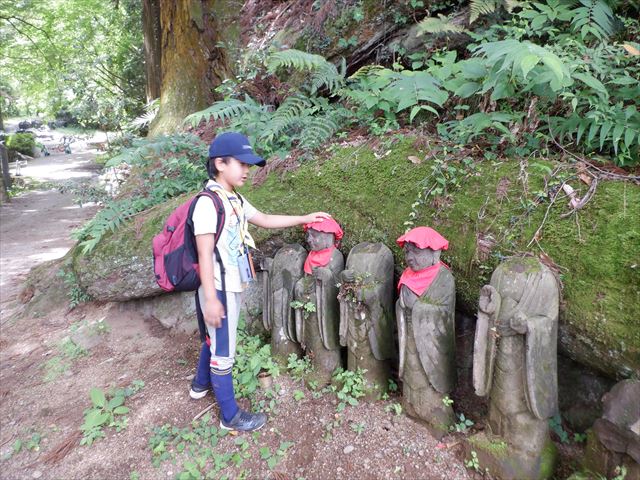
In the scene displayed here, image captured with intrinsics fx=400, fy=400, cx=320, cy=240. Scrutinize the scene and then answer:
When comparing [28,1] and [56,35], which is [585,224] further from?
[56,35]

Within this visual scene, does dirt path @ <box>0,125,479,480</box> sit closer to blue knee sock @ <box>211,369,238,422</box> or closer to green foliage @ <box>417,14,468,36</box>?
blue knee sock @ <box>211,369,238,422</box>

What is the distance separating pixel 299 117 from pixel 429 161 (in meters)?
1.95

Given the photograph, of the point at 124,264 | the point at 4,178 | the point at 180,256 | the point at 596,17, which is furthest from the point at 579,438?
the point at 4,178

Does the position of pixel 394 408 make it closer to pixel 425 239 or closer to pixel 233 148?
pixel 425 239

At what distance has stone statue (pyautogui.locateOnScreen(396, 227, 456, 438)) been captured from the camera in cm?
284

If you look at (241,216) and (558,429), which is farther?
(241,216)

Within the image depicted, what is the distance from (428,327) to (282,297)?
1395mm

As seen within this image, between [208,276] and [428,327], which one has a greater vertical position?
[208,276]

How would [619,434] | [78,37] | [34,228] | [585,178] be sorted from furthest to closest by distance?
1. [78,37]
2. [34,228]
3. [585,178]
4. [619,434]

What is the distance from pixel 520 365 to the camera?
8.34 ft

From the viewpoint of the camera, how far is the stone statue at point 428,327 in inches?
112

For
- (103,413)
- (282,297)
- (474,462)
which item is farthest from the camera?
(282,297)

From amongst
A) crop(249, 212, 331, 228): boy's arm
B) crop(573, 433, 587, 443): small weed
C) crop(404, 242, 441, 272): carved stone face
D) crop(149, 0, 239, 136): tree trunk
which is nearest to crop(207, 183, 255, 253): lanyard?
crop(249, 212, 331, 228): boy's arm

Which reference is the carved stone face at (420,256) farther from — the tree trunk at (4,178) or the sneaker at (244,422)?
the tree trunk at (4,178)
